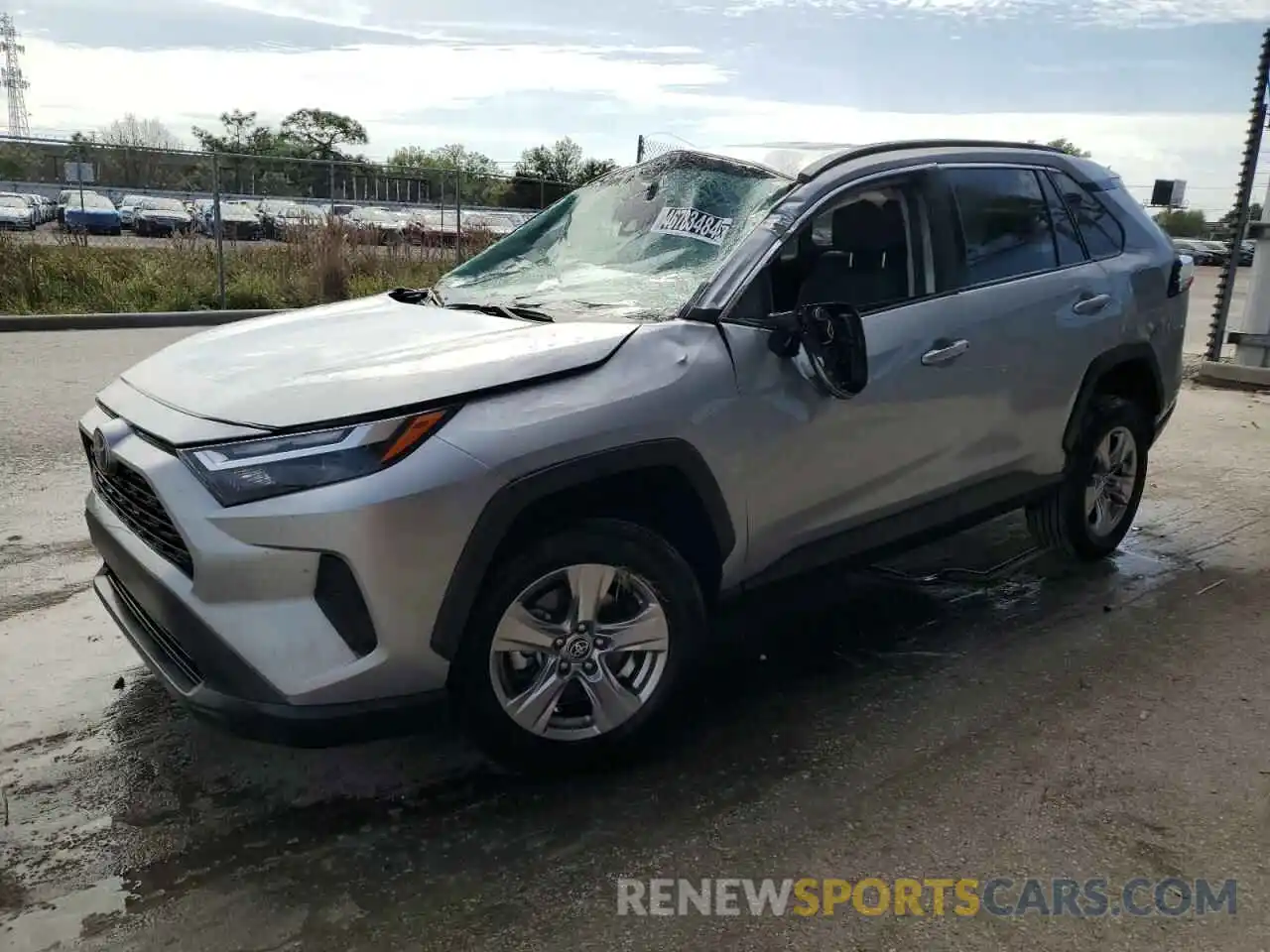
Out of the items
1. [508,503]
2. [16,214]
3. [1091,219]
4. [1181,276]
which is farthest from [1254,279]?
[16,214]

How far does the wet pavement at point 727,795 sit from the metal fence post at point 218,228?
400 inches

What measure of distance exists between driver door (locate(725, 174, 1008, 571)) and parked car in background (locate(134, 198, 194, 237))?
12453 millimetres

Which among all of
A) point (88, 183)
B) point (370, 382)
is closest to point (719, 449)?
point (370, 382)

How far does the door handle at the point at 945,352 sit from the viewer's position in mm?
3682

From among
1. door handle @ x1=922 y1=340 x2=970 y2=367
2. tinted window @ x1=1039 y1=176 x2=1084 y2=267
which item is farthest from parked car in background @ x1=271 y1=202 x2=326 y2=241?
door handle @ x1=922 y1=340 x2=970 y2=367

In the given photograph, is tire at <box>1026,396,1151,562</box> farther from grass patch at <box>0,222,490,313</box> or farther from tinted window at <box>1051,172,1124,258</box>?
grass patch at <box>0,222,490,313</box>

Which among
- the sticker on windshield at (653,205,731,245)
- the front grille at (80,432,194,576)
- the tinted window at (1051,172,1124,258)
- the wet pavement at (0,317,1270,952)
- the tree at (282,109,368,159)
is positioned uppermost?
the tree at (282,109,368,159)

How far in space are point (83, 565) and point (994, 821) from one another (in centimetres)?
391

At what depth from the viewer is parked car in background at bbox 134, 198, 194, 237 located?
13812 mm

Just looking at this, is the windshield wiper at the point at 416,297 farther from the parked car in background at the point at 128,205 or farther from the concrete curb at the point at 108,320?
the parked car in background at the point at 128,205

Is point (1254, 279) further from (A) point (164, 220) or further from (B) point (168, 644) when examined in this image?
(A) point (164, 220)

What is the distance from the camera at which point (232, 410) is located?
8.82ft

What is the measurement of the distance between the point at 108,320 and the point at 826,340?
11.2m

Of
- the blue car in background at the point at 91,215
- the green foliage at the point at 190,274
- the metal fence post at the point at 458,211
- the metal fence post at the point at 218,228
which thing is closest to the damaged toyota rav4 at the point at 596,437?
the green foliage at the point at 190,274
